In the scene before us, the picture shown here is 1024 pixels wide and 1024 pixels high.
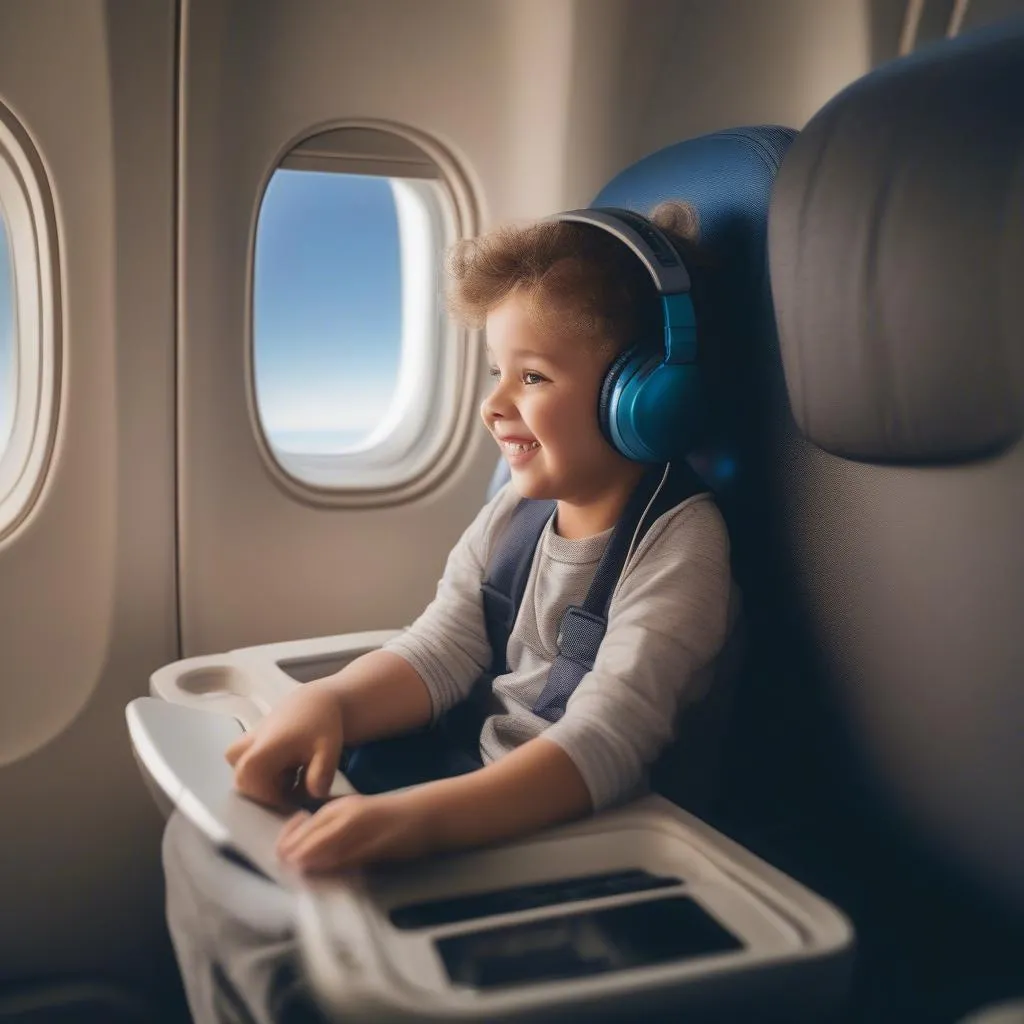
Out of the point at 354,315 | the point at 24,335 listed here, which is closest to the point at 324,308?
the point at 354,315

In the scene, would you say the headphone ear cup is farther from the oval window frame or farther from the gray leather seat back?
the oval window frame

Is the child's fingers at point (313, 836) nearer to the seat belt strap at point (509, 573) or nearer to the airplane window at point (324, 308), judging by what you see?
the seat belt strap at point (509, 573)

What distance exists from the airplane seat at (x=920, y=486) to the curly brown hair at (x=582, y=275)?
24 centimetres

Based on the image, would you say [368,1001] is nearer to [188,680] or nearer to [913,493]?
[913,493]

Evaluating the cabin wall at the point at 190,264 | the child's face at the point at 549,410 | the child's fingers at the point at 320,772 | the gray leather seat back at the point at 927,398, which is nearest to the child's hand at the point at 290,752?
the child's fingers at the point at 320,772

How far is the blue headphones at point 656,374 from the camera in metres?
1.17

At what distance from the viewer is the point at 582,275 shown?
49.8 inches

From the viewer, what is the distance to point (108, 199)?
1.76m

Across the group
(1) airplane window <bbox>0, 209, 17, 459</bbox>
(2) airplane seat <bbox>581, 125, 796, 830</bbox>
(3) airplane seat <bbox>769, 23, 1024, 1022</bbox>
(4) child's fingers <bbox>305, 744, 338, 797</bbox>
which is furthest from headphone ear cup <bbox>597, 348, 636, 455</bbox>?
(1) airplane window <bbox>0, 209, 17, 459</bbox>

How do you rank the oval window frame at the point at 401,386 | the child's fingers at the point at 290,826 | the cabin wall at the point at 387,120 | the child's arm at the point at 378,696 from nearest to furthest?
1. the child's fingers at the point at 290,826
2. the child's arm at the point at 378,696
3. the cabin wall at the point at 387,120
4. the oval window frame at the point at 401,386

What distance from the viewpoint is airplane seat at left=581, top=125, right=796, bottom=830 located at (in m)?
1.22

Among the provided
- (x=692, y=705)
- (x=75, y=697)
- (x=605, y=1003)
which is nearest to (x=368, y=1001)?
(x=605, y=1003)

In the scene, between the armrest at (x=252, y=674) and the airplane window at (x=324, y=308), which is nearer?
the armrest at (x=252, y=674)

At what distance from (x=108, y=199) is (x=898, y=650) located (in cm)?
141
